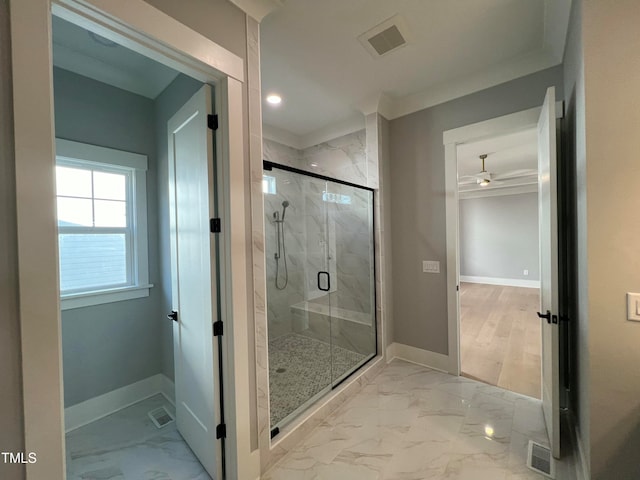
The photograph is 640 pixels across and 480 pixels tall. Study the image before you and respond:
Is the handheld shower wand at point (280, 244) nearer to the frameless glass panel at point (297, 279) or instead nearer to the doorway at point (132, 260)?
the frameless glass panel at point (297, 279)

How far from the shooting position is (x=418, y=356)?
283 centimetres

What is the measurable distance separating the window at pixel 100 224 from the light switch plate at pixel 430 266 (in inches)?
109

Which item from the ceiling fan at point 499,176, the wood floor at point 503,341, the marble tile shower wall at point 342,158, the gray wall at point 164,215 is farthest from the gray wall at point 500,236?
the gray wall at point 164,215

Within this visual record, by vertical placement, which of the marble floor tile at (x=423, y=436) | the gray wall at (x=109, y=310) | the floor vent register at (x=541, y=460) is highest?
the gray wall at (x=109, y=310)

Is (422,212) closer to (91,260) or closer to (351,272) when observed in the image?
(351,272)

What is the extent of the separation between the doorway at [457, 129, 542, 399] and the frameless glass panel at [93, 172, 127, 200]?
3.51m

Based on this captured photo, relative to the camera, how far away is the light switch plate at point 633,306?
1.17m

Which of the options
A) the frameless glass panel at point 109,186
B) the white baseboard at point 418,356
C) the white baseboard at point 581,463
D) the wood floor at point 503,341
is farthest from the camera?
the white baseboard at point 418,356

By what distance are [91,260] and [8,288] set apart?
174cm

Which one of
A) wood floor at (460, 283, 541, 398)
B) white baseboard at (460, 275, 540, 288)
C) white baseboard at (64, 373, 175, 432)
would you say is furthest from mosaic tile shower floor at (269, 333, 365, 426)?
white baseboard at (460, 275, 540, 288)

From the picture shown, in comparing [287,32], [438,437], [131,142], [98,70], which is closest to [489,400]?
[438,437]

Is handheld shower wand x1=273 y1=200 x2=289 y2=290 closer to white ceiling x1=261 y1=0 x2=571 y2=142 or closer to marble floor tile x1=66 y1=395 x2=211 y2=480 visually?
white ceiling x1=261 y1=0 x2=571 y2=142

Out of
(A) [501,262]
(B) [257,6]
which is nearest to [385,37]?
(B) [257,6]

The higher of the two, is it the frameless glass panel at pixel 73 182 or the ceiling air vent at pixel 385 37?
the ceiling air vent at pixel 385 37
